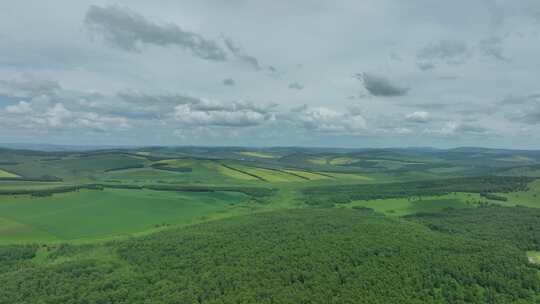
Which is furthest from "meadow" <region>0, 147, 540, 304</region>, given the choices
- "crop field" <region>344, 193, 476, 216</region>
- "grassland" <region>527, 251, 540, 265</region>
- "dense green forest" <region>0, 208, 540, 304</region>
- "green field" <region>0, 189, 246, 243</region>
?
"crop field" <region>344, 193, 476, 216</region>

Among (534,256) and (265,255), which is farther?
(534,256)

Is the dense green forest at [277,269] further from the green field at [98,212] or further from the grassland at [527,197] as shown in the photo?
the grassland at [527,197]

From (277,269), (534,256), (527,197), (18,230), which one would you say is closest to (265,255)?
(277,269)

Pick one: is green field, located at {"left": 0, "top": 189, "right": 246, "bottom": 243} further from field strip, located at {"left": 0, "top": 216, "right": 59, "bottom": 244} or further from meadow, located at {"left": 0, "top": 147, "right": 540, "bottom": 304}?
meadow, located at {"left": 0, "top": 147, "right": 540, "bottom": 304}

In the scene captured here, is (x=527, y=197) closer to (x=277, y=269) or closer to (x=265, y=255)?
(x=265, y=255)

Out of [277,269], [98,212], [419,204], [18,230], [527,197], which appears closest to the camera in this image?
[277,269]

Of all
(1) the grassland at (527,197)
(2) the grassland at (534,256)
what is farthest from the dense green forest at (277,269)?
(1) the grassland at (527,197)

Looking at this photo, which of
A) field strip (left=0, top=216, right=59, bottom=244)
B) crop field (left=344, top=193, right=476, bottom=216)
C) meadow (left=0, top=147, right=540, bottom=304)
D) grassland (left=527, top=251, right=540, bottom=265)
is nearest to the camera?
meadow (left=0, top=147, right=540, bottom=304)

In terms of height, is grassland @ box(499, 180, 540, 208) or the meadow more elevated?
grassland @ box(499, 180, 540, 208)

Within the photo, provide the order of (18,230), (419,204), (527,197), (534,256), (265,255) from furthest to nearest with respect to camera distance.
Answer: (527,197) < (419,204) < (18,230) < (534,256) < (265,255)
